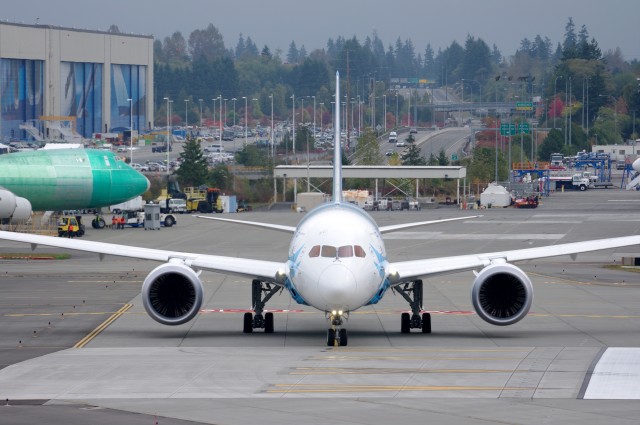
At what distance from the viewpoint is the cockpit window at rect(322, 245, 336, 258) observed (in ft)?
101

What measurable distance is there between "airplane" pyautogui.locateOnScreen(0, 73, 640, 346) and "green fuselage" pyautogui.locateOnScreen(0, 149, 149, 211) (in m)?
40.9

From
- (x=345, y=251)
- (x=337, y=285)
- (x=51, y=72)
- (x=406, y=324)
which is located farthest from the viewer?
(x=51, y=72)

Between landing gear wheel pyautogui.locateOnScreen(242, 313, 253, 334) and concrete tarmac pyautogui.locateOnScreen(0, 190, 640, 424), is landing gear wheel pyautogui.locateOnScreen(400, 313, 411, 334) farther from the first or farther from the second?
landing gear wheel pyautogui.locateOnScreen(242, 313, 253, 334)

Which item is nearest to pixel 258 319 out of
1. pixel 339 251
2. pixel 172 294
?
pixel 172 294

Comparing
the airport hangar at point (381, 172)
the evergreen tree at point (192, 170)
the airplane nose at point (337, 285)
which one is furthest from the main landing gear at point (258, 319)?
the evergreen tree at point (192, 170)

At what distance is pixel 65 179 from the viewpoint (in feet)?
252

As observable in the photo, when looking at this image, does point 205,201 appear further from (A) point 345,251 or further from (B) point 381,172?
(A) point 345,251

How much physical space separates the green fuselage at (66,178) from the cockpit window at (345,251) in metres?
48.1

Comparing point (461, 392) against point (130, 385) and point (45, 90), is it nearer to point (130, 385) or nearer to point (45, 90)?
point (130, 385)

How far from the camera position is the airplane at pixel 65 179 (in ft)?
249

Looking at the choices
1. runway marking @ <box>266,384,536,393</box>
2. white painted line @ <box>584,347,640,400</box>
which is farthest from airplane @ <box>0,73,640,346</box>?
runway marking @ <box>266,384,536,393</box>

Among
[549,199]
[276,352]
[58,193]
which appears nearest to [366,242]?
[276,352]

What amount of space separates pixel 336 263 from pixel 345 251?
1.30 ft

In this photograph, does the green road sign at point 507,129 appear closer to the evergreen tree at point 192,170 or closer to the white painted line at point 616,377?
the evergreen tree at point 192,170
